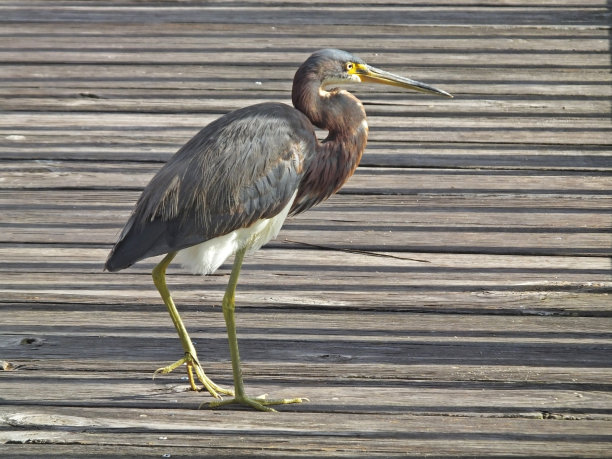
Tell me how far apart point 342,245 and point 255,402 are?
1.44 metres

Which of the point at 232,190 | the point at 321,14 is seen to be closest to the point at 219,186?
the point at 232,190

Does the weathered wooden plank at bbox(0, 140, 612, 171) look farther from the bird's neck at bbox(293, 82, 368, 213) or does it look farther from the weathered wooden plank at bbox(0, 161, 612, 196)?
the bird's neck at bbox(293, 82, 368, 213)

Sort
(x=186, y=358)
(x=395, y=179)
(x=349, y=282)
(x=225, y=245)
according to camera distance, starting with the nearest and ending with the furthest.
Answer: (x=186, y=358), (x=225, y=245), (x=349, y=282), (x=395, y=179)

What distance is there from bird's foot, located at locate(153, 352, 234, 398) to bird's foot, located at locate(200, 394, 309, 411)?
79 mm

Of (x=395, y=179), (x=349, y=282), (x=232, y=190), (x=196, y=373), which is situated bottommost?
(x=196, y=373)

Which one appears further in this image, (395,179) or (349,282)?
(395,179)

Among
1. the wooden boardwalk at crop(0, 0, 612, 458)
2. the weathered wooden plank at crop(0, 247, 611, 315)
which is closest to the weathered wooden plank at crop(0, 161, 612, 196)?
the wooden boardwalk at crop(0, 0, 612, 458)

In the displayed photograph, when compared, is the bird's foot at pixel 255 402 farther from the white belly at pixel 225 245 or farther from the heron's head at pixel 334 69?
the heron's head at pixel 334 69

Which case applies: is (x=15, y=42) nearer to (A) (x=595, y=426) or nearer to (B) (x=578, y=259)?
(B) (x=578, y=259)

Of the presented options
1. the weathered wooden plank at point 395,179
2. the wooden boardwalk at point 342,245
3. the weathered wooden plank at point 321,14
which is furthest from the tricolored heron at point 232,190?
the weathered wooden plank at point 321,14

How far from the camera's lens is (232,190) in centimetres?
405

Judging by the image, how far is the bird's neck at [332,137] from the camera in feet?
14.2

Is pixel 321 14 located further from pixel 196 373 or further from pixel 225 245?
pixel 196 373

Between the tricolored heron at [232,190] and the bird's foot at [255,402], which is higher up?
the tricolored heron at [232,190]
